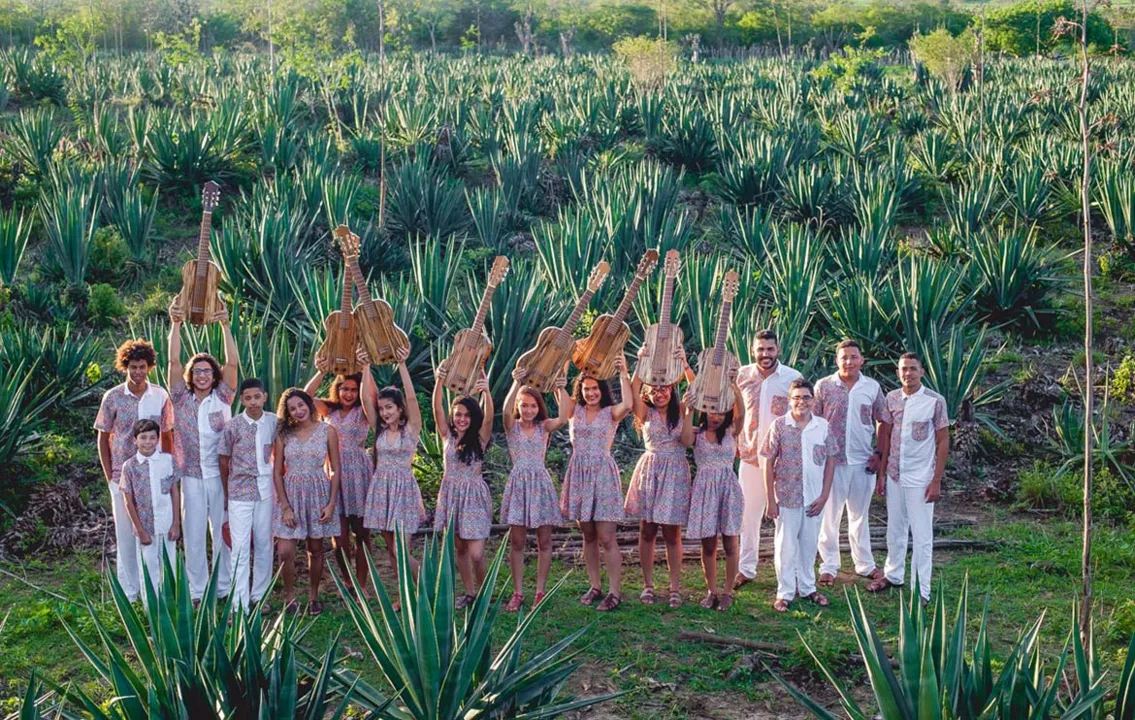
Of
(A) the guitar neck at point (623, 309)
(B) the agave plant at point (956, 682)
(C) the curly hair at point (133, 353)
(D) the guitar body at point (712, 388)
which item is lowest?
(B) the agave plant at point (956, 682)

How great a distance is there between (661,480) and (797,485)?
775mm

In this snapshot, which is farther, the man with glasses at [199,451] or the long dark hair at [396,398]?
the man with glasses at [199,451]

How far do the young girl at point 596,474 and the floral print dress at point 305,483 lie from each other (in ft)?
4.39

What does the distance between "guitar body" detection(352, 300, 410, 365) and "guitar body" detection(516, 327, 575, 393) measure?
2.39 feet

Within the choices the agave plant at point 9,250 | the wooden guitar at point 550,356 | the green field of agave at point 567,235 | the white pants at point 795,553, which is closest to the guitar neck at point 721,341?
the wooden guitar at point 550,356

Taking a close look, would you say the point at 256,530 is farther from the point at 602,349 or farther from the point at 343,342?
the point at 602,349

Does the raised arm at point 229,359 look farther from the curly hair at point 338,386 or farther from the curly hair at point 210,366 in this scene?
the curly hair at point 338,386

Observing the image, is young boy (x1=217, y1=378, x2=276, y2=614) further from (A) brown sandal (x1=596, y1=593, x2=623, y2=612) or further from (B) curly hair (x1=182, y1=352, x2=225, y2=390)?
(A) brown sandal (x1=596, y1=593, x2=623, y2=612)

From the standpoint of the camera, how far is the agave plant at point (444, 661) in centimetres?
488

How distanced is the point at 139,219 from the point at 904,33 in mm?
41004

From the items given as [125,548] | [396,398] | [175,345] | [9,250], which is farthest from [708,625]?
[9,250]

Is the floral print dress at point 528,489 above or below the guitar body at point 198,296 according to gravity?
below

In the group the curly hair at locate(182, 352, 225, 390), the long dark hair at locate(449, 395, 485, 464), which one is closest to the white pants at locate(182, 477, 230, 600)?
the curly hair at locate(182, 352, 225, 390)

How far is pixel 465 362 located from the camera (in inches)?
278
